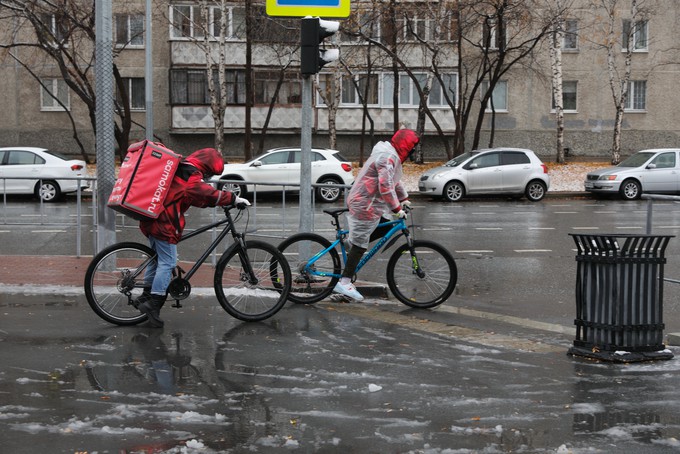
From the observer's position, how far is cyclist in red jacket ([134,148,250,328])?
28.2 feet

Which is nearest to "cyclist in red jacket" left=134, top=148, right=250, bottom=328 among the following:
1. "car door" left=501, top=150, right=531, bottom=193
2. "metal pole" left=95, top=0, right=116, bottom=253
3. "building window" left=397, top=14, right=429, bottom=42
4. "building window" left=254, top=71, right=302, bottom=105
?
"metal pole" left=95, top=0, right=116, bottom=253

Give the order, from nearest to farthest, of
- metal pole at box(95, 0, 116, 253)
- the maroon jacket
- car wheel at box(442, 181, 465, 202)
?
the maroon jacket, metal pole at box(95, 0, 116, 253), car wheel at box(442, 181, 465, 202)

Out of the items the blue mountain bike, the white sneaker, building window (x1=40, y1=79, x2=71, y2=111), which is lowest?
the white sneaker

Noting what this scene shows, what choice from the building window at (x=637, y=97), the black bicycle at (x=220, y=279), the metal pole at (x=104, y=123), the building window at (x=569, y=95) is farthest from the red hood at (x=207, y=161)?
the building window at (x=637, y=97)

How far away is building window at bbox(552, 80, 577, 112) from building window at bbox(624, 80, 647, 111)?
2651 millimetres

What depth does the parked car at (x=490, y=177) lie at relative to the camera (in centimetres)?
2850

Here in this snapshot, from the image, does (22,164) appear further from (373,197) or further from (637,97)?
(637,97)

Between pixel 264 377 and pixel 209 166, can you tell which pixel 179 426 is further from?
pixel 209 166

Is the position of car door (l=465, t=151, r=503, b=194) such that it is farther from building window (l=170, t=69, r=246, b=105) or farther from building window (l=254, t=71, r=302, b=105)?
building window (l=170, t=69, r=246, b=105)

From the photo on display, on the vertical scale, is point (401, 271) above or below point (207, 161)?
below

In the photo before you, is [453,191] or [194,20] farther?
[194,20]

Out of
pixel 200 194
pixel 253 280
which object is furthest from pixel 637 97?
pixel 200 194

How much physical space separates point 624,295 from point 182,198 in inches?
148

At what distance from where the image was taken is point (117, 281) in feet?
28.7
